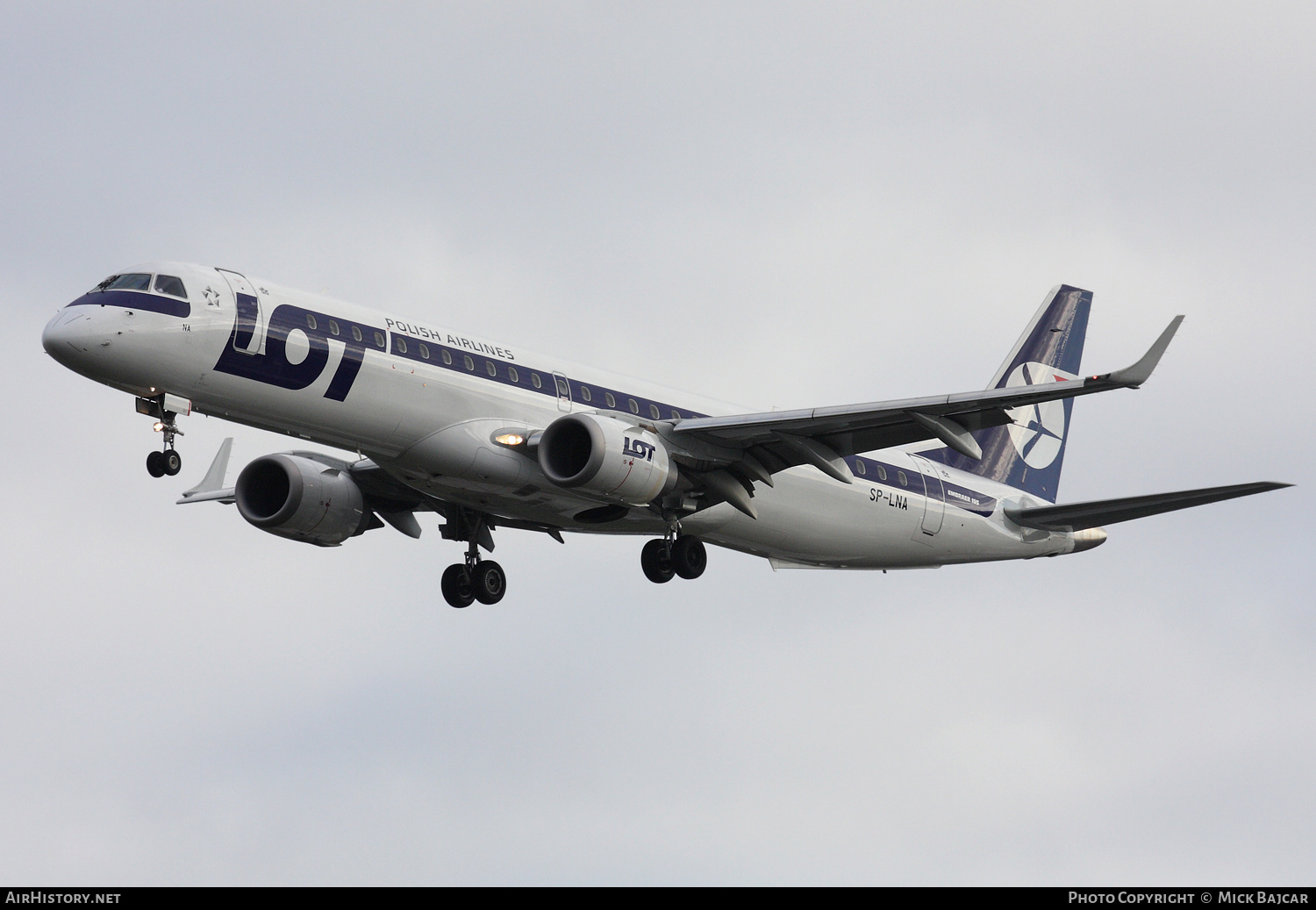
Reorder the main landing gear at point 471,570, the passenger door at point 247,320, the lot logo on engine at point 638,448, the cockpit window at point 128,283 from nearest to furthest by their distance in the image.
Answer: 1. the cockpit window at point 128,283
2. the passenger door at point 247,320
3. the lot logo on engine at point 638,448
4. the main landing gear at point 471,570

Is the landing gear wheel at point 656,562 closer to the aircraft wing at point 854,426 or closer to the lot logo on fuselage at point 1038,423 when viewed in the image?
the aircraft wing at point 854,426

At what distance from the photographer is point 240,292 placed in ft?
91.8

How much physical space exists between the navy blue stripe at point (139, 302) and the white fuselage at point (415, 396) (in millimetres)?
51

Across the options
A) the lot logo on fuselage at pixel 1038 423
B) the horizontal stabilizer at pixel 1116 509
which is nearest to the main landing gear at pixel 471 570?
the horizontal stabilizer at pixel 1116 509

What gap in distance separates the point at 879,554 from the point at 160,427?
54.2 feet

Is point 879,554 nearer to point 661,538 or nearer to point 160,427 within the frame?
point 661,538

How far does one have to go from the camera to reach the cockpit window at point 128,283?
27.4 m

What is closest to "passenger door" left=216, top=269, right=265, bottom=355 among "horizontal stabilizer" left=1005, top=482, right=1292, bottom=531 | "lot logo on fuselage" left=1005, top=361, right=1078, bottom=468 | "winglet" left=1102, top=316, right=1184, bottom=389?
"winglet" left=1102, top=316, right=1184, bottom=389

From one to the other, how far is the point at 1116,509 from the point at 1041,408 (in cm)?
769

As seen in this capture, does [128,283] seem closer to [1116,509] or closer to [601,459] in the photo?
[601,459]

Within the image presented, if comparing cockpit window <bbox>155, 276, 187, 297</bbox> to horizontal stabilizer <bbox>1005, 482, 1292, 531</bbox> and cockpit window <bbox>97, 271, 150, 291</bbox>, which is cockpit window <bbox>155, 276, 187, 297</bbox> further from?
horizontal stabilizer <bbox>1005, 482, 1292, 531</bbox>

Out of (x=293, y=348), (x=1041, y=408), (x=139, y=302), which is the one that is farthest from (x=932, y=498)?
(x=139, y=302)
